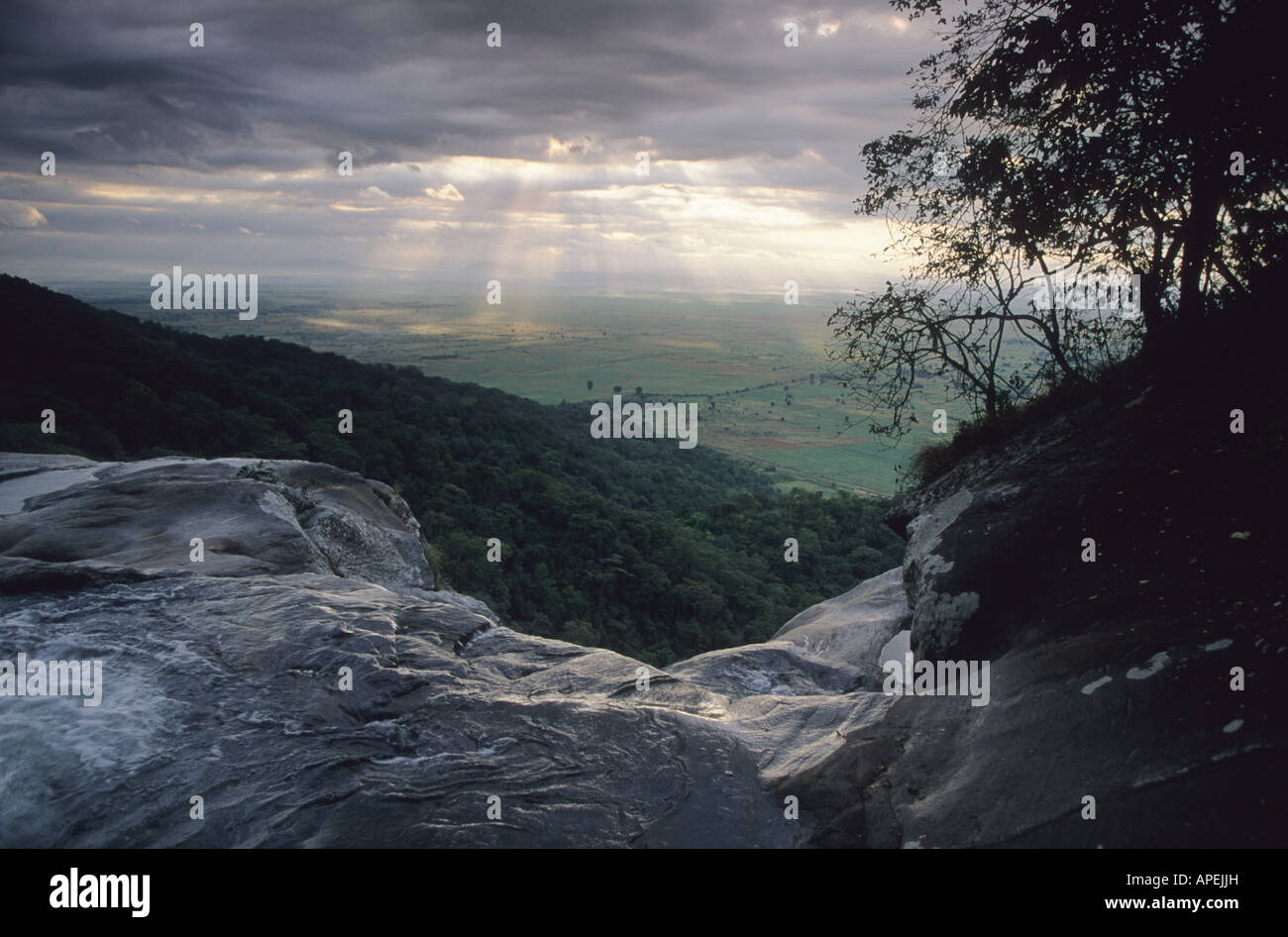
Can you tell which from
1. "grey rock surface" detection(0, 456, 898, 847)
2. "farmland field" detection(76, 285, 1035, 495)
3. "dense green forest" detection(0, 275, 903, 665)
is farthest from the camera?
"farmland field" detection(76, 285, 1035, 495)

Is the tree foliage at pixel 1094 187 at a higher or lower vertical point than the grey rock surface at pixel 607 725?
higher

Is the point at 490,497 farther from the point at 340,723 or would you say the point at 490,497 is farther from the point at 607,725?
the point at 607,725

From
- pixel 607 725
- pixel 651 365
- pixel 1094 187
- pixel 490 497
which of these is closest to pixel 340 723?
pixel 607 725

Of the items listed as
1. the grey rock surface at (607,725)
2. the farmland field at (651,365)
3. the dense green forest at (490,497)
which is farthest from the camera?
the farmland field at (651,365)

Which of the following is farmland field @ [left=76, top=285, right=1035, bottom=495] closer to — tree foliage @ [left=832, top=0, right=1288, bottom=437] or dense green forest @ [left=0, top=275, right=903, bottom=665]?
dense green forest @ [left=0, top=275, right=903, bottom=665]

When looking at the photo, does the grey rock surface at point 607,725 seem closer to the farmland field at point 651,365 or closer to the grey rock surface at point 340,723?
the grey rock surface at point 340,723

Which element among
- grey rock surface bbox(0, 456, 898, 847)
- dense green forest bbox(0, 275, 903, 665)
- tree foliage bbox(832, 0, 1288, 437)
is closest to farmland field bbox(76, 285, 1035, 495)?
dense green forest bbox(0, 275, 903, 665)

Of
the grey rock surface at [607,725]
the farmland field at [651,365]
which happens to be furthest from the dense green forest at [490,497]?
the farmland field at [651,365]

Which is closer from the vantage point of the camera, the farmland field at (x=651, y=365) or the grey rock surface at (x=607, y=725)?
the grey rock surface at (x=607, y=725)
